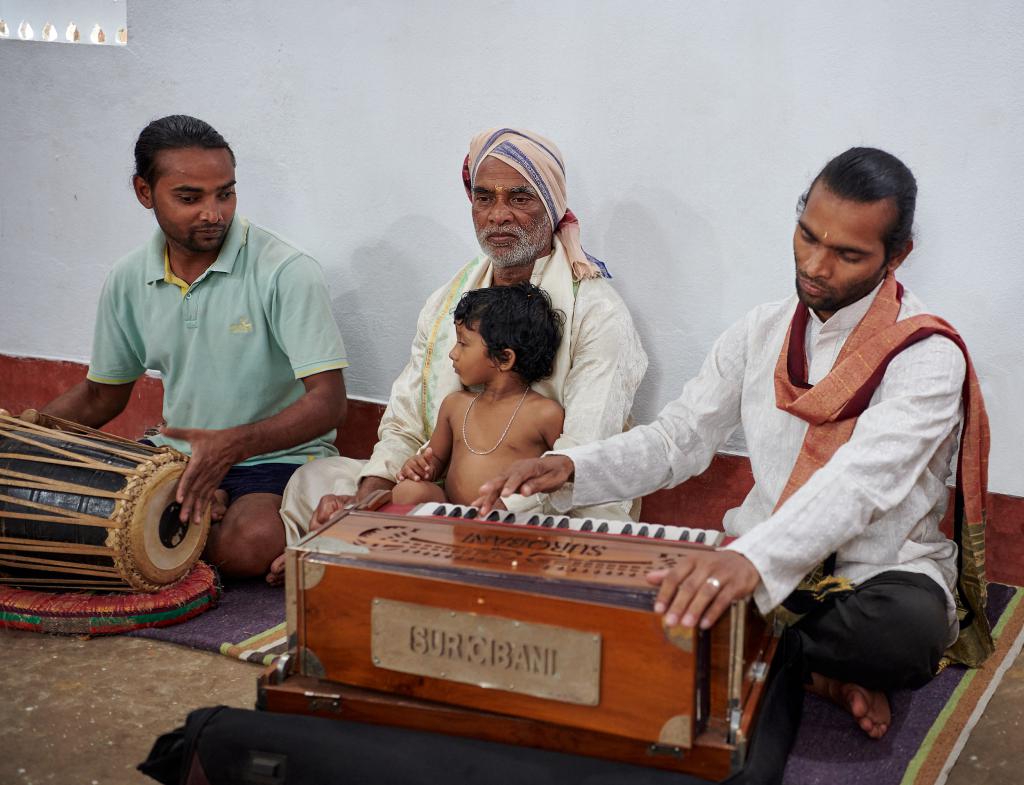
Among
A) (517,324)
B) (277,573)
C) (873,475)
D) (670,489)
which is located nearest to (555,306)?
(517,324)

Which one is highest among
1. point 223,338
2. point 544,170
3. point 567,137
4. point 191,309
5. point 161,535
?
point 567,137

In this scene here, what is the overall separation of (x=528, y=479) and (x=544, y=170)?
4.36ft

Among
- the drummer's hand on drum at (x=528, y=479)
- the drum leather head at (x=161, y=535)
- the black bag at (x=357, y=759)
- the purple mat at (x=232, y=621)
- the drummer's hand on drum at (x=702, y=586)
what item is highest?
the drummer's hand on drum at (x=528, y=479)

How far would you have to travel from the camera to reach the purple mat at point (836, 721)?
114 inches

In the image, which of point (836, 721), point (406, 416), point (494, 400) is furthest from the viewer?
point (406, 416)

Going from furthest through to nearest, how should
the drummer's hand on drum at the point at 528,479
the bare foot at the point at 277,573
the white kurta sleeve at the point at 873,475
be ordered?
the bare foot at the point at 277,573 → the drummer's hand on drum at the point at 528,479 → the white kurta sleeve at the point at 873,475

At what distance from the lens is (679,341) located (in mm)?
4309

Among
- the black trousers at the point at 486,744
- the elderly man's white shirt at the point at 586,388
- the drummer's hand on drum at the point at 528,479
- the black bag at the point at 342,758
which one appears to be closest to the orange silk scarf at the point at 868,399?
the black trousers at the point at 486,744

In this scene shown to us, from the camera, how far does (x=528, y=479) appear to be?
3.03 metres

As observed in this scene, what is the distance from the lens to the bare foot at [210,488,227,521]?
13.8ft

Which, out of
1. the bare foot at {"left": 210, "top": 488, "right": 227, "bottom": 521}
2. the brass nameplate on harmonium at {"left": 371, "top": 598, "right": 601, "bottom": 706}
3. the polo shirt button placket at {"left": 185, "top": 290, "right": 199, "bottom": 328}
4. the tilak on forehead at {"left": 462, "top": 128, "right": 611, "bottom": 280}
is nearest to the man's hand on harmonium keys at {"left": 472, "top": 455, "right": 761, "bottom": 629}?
the brass nameplate on harmonium at {"left": 371, "top": 598, "right": 601, "bottom": 706}

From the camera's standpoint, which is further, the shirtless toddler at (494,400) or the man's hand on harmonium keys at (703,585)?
the shirtless toddler at (494,400)

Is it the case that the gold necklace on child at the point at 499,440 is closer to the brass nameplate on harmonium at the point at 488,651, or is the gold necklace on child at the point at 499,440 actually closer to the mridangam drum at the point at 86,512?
the mridangam drum at the point at 86,512

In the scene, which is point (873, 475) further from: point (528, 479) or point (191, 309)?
point (191, 309)
